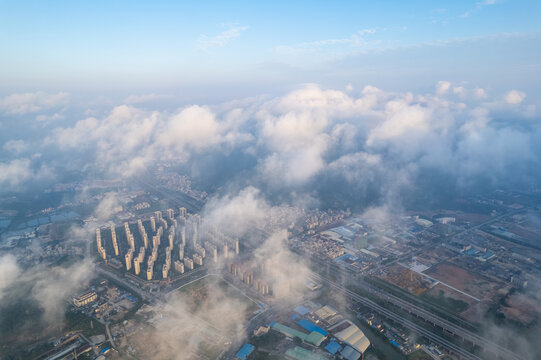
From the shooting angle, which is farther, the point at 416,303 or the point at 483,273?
the point at 483,273

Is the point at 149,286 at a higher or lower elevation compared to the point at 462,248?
higher

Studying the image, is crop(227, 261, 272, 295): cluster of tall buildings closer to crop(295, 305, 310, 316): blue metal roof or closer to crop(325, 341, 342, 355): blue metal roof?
crop(295, 305, 310, 316): blue metal roof

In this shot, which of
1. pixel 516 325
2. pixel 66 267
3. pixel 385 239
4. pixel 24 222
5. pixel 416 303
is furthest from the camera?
pixel 24 222

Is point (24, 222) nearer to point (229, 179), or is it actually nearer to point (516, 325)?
point (229, 179)

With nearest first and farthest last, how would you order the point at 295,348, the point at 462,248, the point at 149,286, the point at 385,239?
the point at 295,348 → the point at 149,286 → the point at 462,248 → the point at 385,239

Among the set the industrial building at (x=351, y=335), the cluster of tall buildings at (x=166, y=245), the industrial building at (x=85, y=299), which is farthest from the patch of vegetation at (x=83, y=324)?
the industrial building at (x=351, y=335)

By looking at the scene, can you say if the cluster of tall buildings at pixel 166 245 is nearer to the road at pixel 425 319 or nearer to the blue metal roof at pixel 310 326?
the road at pixel 425 319

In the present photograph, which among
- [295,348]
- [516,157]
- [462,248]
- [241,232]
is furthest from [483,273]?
[516,157]

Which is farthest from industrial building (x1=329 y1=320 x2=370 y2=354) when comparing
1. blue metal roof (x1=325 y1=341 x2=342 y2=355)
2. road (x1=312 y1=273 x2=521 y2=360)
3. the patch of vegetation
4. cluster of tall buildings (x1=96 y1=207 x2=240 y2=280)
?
the patch of vegetation

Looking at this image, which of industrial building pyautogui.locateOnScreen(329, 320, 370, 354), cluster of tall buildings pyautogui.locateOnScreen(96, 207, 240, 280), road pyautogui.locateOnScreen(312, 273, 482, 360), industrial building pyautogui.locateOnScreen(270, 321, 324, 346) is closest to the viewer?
industrial building pyautogui.locateOnScreen(329, 320, 370, 354)
